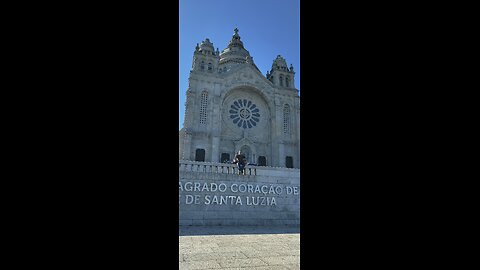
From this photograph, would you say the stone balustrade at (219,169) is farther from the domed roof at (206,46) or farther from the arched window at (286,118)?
the domed roof at (206,46)

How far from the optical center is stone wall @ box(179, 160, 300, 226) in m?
12.5

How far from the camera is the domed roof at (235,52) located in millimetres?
38594

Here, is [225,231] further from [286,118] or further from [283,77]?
[283,77]

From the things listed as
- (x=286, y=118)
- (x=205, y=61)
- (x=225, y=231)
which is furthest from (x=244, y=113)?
(x=225, y=231)

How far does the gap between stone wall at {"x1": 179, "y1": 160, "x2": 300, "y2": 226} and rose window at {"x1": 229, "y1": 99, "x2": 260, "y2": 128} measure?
14.5 m

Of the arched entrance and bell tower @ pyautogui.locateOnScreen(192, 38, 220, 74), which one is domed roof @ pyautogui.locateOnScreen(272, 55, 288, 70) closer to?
bell tower @ pyautogui.locateOnScreen(192, 38, 220, 74)

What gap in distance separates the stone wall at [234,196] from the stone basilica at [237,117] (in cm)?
1232

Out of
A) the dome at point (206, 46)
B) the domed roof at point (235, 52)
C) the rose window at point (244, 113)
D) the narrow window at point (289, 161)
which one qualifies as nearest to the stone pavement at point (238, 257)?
the rose window at point (244, 113)

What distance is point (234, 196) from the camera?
13.3m

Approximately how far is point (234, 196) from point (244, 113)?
16.9m
